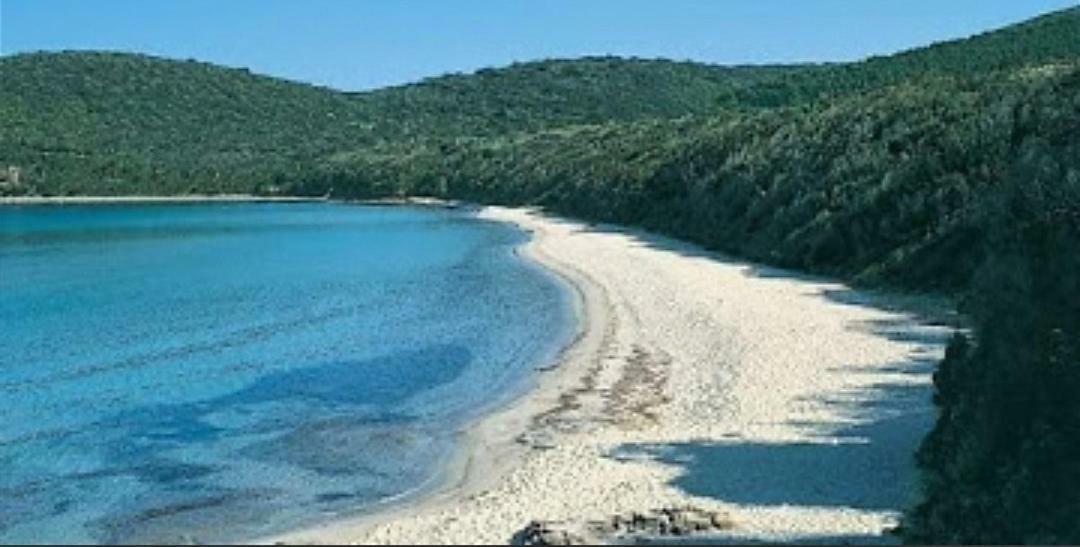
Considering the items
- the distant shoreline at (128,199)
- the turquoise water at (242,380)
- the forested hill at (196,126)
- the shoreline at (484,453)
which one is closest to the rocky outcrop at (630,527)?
the shoreline at (484,453)

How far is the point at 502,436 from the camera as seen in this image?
72.5 feet

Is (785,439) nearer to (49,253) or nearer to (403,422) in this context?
(403,422)

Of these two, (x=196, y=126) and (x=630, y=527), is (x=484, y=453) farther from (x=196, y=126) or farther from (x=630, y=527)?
(x=196, y=126)

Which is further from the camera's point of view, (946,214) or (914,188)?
(914,188)

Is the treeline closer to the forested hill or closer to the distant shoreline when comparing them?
the forested hill

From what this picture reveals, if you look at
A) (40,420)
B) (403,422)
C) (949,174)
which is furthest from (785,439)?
(949,174)

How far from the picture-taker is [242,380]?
2884cm

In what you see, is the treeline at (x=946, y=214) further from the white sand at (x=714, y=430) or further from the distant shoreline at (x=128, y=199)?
the distant shoreline at (x=128, y=199)

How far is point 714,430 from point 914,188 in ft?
76.3

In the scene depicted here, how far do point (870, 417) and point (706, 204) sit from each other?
3949cm

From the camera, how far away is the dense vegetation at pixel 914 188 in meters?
14.8

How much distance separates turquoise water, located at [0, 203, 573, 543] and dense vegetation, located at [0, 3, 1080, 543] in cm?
809

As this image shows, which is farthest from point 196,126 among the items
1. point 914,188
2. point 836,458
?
point 836,458

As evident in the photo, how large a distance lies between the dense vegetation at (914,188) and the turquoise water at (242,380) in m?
8.09
